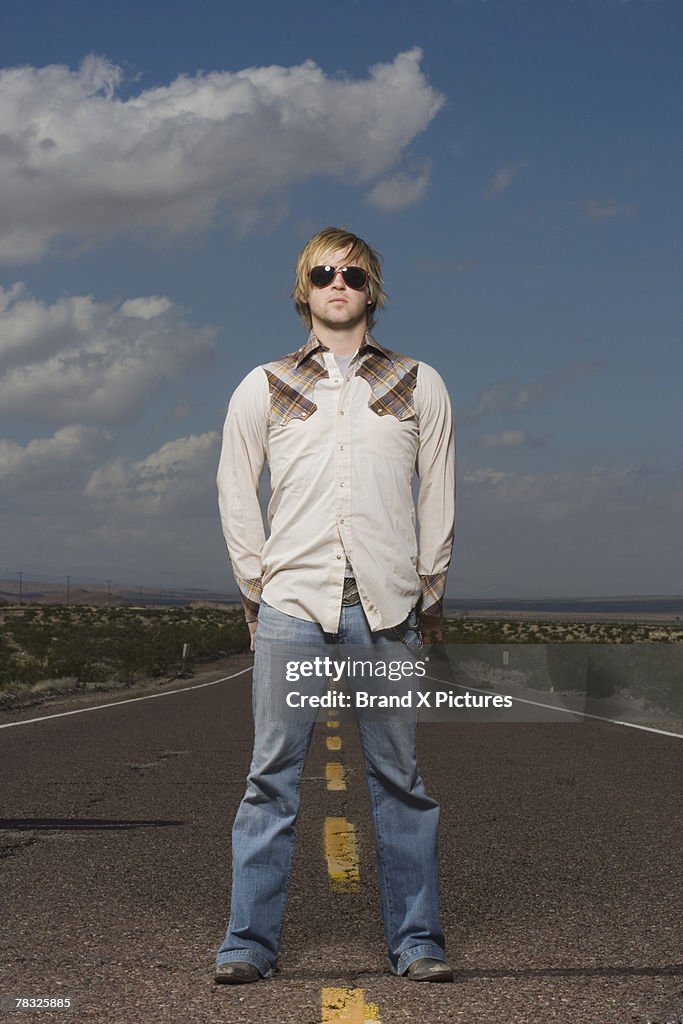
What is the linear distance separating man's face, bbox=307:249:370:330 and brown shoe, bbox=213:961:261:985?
206 cm

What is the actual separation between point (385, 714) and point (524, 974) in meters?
0.97

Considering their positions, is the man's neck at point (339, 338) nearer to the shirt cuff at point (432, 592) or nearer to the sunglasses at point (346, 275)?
the sunglasses at point (346, 275)

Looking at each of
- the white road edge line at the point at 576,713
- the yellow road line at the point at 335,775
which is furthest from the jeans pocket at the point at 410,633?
the white road edge line at the point at 576,713

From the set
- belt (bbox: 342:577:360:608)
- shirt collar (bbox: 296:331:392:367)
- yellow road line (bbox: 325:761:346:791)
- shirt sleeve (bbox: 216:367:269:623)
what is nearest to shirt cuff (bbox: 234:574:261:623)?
shirt sleeve (bbox: 216:367:269:623)

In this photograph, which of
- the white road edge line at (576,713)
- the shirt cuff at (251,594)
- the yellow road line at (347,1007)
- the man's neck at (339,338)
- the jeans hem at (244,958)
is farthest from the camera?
the white road edge line at (576,713)

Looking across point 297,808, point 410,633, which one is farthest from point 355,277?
point 297,808

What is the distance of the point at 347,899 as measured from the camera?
5180mm

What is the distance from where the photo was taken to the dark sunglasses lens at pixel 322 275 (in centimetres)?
407

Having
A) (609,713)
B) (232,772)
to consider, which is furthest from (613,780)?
(609,713)

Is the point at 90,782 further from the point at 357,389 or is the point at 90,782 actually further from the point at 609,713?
the point at 609,713

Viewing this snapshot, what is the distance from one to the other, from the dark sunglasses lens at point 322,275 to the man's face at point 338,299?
1 centimetres

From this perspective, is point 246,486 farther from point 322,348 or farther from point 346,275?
point 346,275

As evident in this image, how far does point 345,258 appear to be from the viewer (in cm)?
407

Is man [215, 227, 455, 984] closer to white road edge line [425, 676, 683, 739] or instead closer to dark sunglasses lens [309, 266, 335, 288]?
dark sunglasses lens [309, 266, 335, 288]
